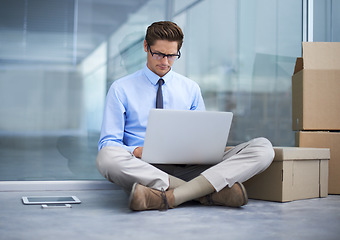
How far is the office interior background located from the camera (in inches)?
110

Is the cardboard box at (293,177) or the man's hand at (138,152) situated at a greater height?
the man's hand at (138,152)

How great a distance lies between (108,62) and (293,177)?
1.42m

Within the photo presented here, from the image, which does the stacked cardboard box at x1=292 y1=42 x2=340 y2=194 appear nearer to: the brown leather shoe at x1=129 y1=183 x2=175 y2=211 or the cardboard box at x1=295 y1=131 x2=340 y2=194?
the cardboard box at x1=295 y1=131 x2=340 y2=194

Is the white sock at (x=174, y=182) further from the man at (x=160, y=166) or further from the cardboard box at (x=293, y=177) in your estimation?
the cardboard box at (x=293, y=177)

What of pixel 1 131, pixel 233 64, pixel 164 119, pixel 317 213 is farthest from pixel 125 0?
pixel 317 213

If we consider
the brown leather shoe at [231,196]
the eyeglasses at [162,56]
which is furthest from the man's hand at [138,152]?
the eyeglasses at [162,56]

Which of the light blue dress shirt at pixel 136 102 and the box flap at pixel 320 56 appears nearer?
the light blue dress shirt at pixel 136 102

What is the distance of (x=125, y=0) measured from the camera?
118 inches

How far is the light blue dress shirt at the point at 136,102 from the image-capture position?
7.51ft

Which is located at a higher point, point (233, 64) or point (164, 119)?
point (233, 64)

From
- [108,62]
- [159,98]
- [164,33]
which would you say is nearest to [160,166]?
[159,98]

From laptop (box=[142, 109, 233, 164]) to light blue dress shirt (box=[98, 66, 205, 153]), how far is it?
0.30 m

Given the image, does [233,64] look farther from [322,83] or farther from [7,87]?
[7,87]

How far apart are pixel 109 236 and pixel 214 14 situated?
207 centimetres
